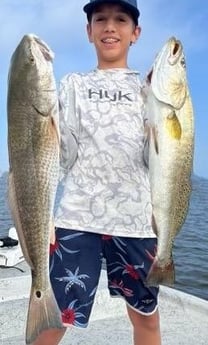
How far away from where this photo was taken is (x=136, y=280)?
9.84ft

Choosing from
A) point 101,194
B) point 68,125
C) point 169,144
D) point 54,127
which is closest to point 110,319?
point 101,194

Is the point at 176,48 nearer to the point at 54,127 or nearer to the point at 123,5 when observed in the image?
the point at 123,5

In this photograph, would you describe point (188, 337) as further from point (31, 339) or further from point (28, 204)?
point (28, 204)

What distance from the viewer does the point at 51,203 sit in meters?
2.41

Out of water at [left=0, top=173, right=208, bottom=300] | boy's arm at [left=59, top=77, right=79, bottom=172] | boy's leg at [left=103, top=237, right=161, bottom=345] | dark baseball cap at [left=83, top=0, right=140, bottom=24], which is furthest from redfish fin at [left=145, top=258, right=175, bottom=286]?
water at [left=0, top=173, right=208, bottom=300]

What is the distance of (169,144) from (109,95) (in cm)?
73

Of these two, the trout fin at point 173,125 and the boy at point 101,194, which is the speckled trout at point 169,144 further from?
the boy at point 101,194

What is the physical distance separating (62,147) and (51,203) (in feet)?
1.67

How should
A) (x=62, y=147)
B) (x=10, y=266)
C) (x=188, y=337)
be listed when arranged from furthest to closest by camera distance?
(x=10, y=266), (x=188, y=337), (x=62, y=147)

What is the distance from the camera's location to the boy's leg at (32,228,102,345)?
114 inches

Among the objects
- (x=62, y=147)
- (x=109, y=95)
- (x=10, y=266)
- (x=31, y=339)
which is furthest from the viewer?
(x=10, y=266)

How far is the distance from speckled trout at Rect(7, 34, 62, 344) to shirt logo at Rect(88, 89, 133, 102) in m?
0.71

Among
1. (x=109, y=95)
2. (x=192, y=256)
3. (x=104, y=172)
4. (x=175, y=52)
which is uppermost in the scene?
(x=175, y=52)

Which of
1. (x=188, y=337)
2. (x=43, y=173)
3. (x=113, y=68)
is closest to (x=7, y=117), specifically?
(x=43, y=173)
